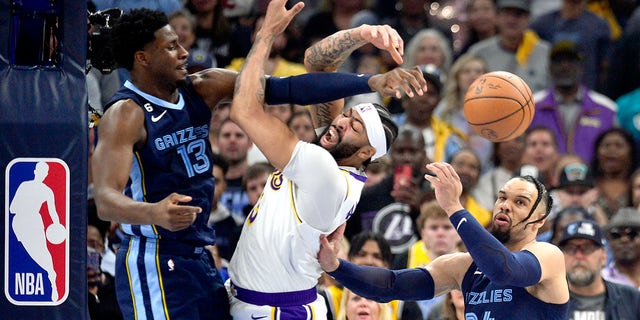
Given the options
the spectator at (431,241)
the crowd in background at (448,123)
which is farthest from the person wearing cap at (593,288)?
the spectator at (431,241)

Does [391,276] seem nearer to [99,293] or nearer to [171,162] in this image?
[171,162]

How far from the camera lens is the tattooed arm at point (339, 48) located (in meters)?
6.05

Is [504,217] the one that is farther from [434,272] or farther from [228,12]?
[228,12]

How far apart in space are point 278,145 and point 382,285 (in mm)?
1225

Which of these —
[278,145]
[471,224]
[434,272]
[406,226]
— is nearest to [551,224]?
[406,226]

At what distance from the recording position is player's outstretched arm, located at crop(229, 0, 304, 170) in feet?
19.5

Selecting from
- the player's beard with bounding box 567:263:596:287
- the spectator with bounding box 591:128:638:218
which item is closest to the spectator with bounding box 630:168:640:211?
the spectator with bounding box 591:128:638:218

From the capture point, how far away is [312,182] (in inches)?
234

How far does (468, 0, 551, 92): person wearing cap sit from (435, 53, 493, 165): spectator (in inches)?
17.0

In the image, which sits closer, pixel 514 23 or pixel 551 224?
pixel 551 224

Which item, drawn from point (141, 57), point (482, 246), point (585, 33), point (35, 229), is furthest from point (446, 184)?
point (585, 33)

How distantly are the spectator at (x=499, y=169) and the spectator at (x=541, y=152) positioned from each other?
95mm

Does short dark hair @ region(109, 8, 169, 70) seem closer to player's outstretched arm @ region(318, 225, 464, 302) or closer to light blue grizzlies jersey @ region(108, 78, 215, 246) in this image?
light blue grizzlies jersey @ region(108, 78, 215, 246)

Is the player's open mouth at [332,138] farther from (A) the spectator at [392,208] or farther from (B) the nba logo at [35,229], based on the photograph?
(A) the spectator at [392,208]
